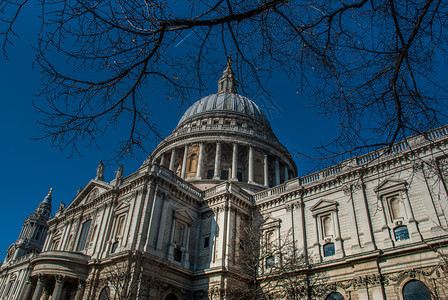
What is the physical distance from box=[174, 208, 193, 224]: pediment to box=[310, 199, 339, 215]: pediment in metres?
10.5

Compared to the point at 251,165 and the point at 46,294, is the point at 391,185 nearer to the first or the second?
the point at 251,165

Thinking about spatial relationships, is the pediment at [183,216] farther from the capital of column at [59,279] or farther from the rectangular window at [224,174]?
the rectangular window at [224,174]

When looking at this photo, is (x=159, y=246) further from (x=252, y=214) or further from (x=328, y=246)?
(x=328, y=246)

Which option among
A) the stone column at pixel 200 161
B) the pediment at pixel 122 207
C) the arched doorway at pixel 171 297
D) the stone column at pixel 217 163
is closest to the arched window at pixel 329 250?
the arched doorway at pixel 171 297

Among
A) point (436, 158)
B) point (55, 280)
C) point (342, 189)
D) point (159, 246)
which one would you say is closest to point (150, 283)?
point (159, 246)

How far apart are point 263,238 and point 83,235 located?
17.7m

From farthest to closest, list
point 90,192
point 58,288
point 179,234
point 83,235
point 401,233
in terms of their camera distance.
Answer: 1. point 90,192
2. point 83,235
3. point 179,234
4. point 58,288
5. point 401,233

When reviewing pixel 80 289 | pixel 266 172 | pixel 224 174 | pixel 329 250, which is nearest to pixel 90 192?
pixel 80 289

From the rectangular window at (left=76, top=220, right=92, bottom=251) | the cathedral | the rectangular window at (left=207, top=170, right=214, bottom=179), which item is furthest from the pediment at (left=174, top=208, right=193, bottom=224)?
the rectangular window at (left=207, top=170, right=214, bottom=179)

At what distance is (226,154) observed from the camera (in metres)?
47.2

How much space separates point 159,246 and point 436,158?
66.1 ft

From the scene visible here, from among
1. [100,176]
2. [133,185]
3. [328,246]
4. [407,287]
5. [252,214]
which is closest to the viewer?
[407,287]

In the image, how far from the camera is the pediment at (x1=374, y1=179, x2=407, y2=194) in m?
23.0

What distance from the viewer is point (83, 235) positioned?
105 ft
